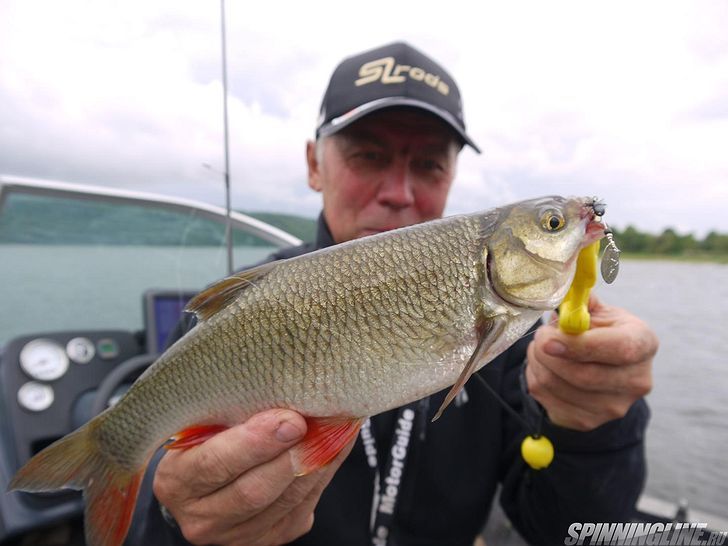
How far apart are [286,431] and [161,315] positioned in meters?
2.78

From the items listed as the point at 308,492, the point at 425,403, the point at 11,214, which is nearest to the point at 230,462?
the point at 308,492

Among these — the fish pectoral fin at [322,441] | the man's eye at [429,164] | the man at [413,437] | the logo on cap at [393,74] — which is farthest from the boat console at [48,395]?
the logo on cap at [393,74]

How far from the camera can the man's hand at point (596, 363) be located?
1.26 meters

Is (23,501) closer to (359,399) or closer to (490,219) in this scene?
(359,399)

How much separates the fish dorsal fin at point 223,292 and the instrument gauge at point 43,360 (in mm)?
2097

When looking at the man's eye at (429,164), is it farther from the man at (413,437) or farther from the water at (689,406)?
the water at (689,406)

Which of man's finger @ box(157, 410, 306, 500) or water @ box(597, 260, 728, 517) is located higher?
man's finger @ box(157, 410, 306, 500)

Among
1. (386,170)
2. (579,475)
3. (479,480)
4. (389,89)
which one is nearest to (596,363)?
(579,475)

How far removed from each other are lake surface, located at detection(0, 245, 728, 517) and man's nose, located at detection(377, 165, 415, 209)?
997mm

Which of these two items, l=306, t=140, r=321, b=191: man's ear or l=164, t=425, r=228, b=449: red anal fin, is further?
l=306, t=140, r=321, b=191: man's ear

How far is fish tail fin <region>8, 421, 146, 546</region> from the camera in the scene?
1354 millimetres

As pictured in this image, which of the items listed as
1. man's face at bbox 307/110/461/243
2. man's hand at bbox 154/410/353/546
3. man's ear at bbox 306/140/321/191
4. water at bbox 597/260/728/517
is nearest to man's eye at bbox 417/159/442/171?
man's face at bbox 307/110/461/243

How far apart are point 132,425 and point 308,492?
0.56 m

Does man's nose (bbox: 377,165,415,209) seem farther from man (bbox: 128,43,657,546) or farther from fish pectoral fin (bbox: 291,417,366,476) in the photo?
fish pectoral fin (bbox: 291,417,366,476)
